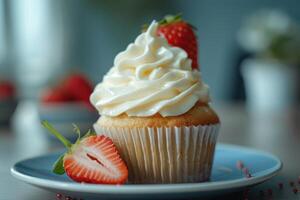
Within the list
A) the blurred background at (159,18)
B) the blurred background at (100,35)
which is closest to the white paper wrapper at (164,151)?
the blurred background at (159,18)

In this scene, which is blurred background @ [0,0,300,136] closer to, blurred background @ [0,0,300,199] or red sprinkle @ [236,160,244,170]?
blurred background @ [0,0,300,199]

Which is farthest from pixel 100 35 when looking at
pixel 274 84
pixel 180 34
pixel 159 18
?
pixel 180 34

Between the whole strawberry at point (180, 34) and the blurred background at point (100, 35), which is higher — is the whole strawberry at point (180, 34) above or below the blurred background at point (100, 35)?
above

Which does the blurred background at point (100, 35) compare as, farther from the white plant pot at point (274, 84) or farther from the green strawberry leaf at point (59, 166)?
the green strawberry leaf at point (59, 166)

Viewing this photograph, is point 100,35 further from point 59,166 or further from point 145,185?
point 145,185

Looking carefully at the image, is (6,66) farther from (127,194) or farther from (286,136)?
(127,194)

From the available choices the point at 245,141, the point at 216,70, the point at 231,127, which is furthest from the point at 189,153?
the point at 216,70

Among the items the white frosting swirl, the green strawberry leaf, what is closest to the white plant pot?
the white frosting swirl
